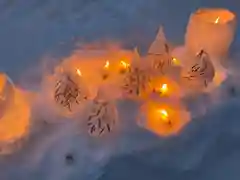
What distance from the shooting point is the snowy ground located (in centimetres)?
97

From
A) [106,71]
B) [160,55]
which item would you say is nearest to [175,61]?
[160,55]

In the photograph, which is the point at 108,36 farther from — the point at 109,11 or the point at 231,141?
the point at 231,141

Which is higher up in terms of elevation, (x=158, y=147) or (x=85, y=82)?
(x=85, y=82)

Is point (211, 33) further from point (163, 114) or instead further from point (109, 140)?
point (109, 140)

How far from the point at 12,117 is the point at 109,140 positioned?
0.19 metres

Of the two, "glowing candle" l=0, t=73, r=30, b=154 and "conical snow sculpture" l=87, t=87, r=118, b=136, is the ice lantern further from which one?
"glowing candle" l=0, t=73, r=30, b=154

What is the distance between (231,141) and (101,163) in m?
0.24

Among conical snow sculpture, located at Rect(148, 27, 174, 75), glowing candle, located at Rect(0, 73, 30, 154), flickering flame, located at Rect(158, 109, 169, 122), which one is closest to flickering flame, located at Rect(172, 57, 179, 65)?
conical snow sculpture, located at Rect(148, 27, 174, 75)

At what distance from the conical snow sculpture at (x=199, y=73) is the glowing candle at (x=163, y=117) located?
62mm

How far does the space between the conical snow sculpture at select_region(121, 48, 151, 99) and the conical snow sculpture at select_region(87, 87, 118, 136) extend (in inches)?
2.2

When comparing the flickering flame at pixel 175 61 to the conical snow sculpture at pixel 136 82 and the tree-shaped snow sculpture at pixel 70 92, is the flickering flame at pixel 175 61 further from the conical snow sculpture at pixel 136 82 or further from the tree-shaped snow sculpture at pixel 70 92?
the tree-shaped snow sculpture at pixel 70 92

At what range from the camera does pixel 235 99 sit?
3.59 ft

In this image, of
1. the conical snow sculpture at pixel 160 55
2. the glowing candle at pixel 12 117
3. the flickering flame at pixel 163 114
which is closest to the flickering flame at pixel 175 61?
the conical snow sculpture at pixel 160 55

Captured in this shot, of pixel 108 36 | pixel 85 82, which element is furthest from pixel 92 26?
pixel 85 82
